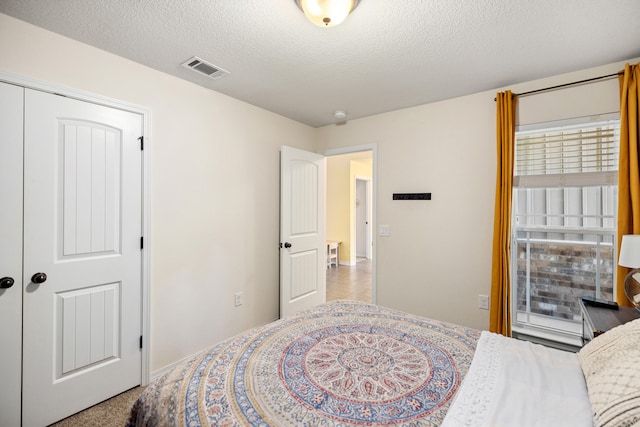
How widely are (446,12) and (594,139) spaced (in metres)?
1.71

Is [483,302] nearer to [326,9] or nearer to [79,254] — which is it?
[326,9]

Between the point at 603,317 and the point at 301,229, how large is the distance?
2604mm

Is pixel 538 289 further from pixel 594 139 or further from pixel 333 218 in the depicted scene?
pixel 333 218

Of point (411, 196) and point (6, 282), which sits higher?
point (411, 196)

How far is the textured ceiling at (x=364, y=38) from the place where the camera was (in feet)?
5.05

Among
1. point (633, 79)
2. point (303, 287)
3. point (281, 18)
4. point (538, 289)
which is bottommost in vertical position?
point (303, 287)

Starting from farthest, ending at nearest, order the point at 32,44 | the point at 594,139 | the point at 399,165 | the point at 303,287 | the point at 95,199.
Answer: the point at 303,287 < the point at 399,165 < the point at 594,139 < the point at 95,199 < the point at 32,44

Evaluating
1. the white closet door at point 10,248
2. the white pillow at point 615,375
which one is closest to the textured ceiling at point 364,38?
the white closet door at point 10,248

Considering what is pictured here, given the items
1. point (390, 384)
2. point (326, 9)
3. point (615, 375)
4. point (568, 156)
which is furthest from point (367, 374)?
point (568, 156)

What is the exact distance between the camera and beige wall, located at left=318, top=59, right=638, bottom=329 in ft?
8.42

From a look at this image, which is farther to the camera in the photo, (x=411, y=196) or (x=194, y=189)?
(x=411, y=196)

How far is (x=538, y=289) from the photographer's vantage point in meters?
2.56

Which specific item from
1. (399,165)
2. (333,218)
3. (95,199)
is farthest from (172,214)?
(333,218)

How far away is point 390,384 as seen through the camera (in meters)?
1.10
